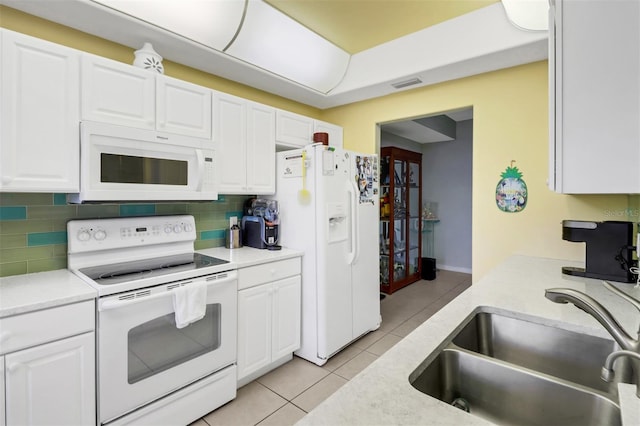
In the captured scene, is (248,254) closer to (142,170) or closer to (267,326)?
(267,326)

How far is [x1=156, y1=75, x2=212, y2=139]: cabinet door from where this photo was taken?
2.07 meters

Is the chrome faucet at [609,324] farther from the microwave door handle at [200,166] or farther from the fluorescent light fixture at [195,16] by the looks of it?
the fluorescent light fixture at [195,16]

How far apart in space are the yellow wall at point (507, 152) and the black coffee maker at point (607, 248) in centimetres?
57

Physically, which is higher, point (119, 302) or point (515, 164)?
point (515, 164)

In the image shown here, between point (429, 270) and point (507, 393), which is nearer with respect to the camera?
point (507, 393)

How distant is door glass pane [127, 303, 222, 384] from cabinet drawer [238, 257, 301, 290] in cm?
26

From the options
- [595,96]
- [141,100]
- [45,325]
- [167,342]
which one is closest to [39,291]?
[45,325]

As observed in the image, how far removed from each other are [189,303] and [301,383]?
107 cm

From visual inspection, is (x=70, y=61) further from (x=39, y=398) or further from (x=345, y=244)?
(x=345, y=244)

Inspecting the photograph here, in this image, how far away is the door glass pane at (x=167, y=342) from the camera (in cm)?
167

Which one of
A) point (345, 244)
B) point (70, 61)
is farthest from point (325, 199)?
point (70, 61)

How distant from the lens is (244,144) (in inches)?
100.0

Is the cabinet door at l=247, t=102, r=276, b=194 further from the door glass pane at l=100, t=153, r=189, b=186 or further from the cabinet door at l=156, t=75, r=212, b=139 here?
the door glass pane at l=100, t=153, r=189, b=186

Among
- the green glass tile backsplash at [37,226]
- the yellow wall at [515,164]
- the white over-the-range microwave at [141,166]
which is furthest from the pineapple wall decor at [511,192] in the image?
the green glass tile backsplash at [37,226]
